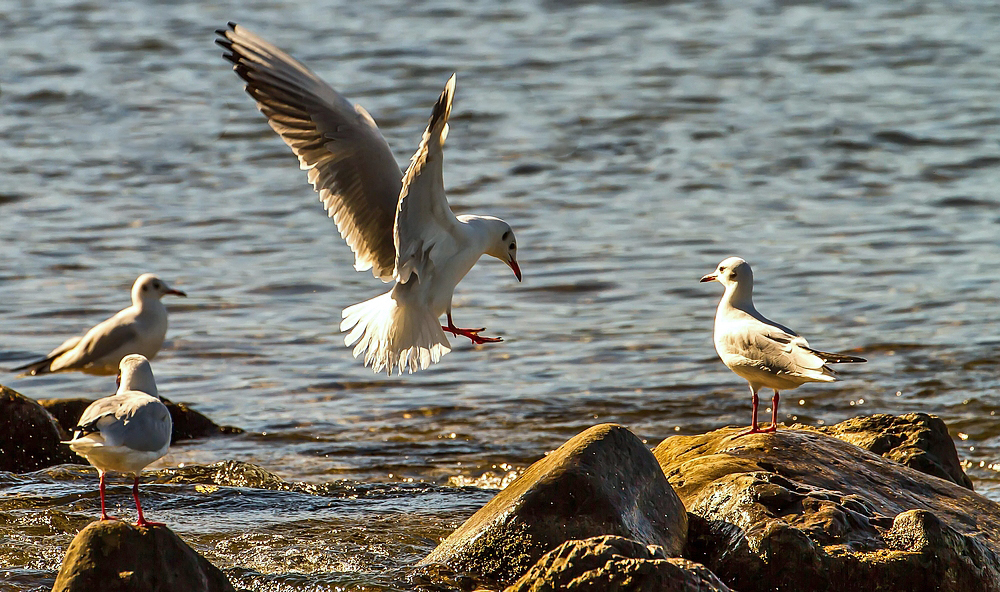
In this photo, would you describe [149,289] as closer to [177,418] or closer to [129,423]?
[177,418]

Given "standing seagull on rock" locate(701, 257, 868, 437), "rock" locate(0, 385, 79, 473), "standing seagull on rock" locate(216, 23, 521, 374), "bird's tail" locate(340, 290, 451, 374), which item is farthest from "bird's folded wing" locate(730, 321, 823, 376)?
"rock" locate(0, 385, 79, 473)

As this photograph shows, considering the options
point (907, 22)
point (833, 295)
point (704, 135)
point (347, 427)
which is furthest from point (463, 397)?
point (907, 22)

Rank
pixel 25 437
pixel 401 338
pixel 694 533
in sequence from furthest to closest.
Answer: pixel 25 437 → pixel 401 338 → pixel 694 533

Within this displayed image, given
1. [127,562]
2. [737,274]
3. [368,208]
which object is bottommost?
[127,562]

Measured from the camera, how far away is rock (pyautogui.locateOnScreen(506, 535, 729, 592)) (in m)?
4.33

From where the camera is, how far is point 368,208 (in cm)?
720

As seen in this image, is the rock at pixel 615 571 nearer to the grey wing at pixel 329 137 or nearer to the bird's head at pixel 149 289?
the grey wing at pixel 329 137

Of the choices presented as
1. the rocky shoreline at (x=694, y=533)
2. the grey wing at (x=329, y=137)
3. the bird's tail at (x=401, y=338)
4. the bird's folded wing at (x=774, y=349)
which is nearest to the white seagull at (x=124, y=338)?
the grey wing at (x=329, y=137)

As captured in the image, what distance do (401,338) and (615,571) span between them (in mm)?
2762

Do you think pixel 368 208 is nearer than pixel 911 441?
No

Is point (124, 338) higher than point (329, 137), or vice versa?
point (329, 137)

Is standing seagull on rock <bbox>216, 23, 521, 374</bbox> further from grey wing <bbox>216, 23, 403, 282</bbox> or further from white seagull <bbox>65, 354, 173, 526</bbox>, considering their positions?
white seagull <bbox>65, 354, 173, 526</bbox>

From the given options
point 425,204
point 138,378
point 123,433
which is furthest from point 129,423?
point 425,204

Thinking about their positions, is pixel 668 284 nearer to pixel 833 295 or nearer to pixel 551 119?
pixel 833 295
